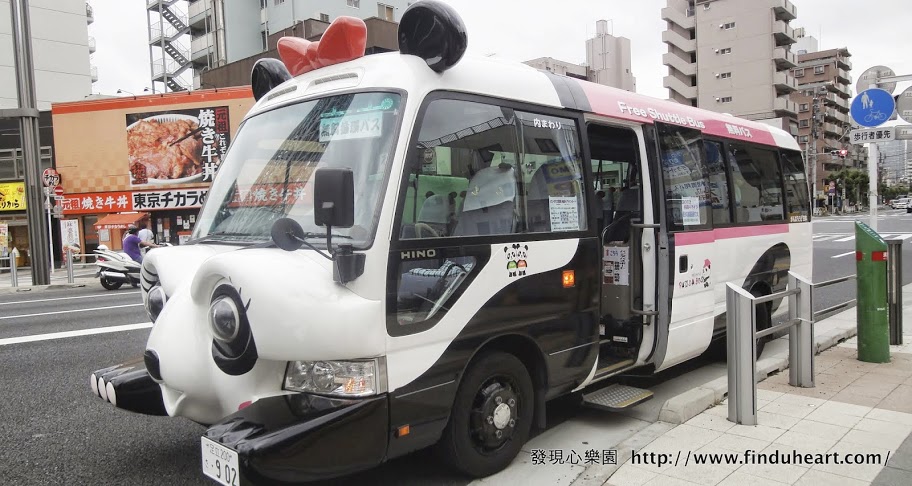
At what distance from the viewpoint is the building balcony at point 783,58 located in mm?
59938

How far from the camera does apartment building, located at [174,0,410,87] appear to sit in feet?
123

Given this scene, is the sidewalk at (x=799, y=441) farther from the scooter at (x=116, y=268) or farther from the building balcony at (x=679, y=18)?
the building balcony at (x=679, y=18)

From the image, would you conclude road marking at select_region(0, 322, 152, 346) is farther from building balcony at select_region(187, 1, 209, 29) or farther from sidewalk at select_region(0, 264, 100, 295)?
building balcony at select_region(187, 1, 209, 29)

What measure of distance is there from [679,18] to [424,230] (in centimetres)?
6968

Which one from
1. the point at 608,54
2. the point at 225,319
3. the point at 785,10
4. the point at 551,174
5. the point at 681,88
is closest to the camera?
the point at 225,319

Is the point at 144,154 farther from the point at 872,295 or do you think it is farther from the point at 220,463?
the point at 872,295

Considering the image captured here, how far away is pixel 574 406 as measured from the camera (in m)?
5.30

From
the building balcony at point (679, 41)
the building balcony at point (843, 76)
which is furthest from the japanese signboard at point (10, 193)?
the building balcony at point (843, 76)

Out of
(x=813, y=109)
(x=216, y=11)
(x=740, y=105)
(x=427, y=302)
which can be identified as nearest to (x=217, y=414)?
(x=427, y=302)

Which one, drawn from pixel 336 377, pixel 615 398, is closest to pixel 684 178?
pixel 615 398

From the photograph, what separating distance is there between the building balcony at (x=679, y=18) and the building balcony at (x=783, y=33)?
7.86m

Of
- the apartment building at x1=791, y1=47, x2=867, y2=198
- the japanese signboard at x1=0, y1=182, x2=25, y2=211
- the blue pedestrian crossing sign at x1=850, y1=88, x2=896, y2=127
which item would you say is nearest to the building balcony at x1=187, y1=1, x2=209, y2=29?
the japanese signboard at x1=0, y1=182, x2=25, y2=211

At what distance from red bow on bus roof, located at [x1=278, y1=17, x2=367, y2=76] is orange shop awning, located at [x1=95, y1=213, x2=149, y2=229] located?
2414 centimetres

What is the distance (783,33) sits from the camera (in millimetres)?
59875
